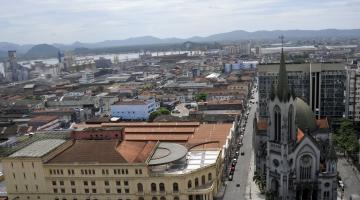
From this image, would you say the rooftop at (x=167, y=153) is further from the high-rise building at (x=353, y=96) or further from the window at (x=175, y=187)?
the high-rise building at (x=353, y=96)

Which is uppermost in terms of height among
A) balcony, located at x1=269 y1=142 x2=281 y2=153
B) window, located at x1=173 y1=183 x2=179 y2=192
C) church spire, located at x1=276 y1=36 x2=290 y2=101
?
church spire, located at x1=276 y1=36 x2=290 y2=101

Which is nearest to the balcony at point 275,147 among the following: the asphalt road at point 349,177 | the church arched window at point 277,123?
the church arched window at point 277,123

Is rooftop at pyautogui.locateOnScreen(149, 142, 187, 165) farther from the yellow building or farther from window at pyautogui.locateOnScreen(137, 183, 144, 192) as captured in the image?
window at pyautogui.locateOnScreen(137, 183, 144, 192)

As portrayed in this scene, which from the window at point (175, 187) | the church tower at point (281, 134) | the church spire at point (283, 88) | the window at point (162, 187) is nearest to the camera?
the church spire at point (283, 88)

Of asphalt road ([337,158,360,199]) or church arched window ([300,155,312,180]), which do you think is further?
asphalt road ([337,158,360,199])

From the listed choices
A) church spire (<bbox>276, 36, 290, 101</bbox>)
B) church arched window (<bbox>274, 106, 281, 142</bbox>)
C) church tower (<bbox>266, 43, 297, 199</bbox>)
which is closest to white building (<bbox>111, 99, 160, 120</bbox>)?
church tower (<bbox>266, 43, 297, 199</bbox>)

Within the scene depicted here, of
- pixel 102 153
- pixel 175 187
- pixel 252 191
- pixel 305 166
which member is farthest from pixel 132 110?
pixel 305 166

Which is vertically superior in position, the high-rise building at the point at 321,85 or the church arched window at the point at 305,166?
the high-rise building at the point at 321,85
